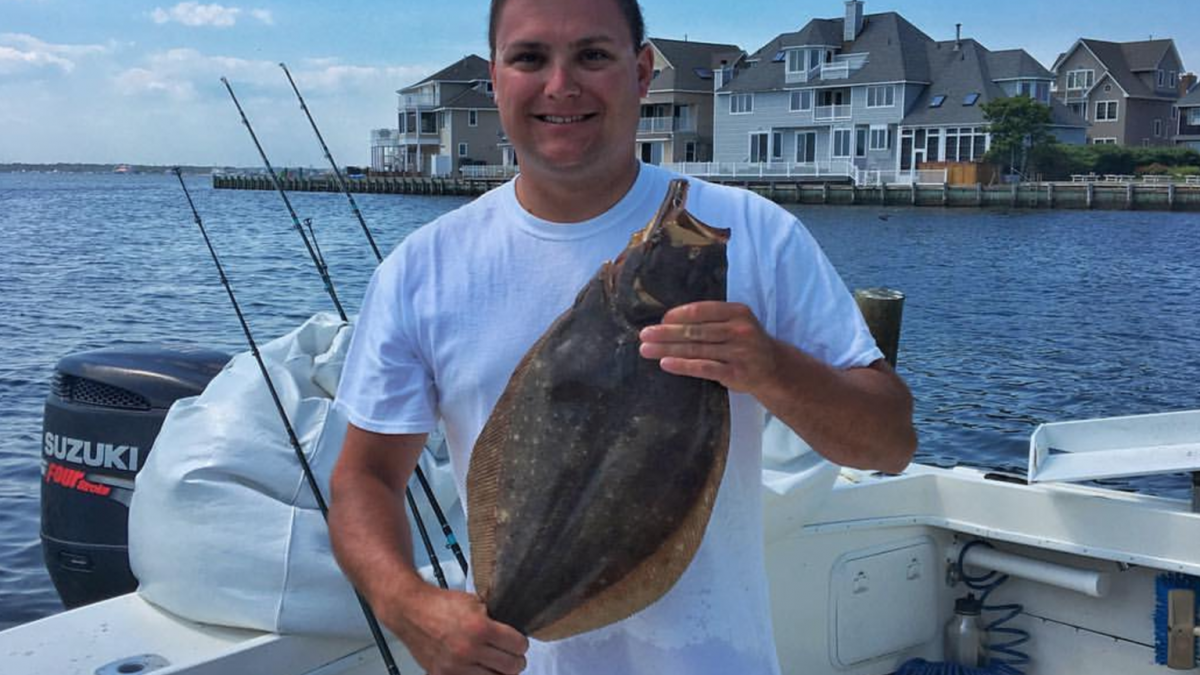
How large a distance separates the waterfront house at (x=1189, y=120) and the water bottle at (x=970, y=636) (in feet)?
254

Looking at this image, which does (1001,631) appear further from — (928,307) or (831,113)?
(831,113)

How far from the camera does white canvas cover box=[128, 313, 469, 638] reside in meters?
3.01

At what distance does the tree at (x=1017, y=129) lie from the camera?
174 ft

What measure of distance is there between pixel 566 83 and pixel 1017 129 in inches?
2217

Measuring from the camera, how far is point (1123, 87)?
230ft

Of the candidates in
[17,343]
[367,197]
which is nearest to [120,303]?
[17,343]

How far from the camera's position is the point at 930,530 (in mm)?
4500

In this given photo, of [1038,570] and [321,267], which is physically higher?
[321,267]

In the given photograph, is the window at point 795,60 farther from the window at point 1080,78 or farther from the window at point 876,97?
the window at point 1080,78

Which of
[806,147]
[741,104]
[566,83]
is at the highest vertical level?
[741,104]

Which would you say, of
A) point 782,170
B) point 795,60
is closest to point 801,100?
point 795,60

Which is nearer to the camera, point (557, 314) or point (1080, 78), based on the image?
point (557, 314)

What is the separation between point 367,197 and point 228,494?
3072 inches

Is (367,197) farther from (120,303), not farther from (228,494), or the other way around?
→ (228,494)
